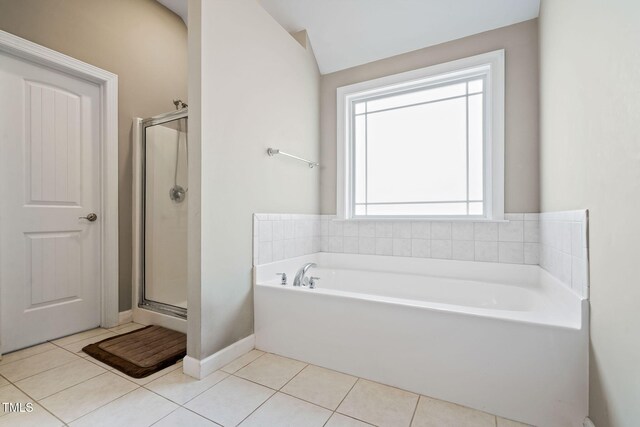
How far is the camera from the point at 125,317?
7.82ft

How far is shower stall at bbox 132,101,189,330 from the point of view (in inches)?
92.0

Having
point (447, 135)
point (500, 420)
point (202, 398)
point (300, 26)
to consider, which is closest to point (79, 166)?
point (202, 398)

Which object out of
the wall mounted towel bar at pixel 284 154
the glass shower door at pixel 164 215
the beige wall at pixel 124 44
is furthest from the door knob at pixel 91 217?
the wall mounted towel bar at pixel 284 154

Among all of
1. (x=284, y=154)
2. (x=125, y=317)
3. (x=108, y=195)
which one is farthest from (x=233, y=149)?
(x=125, y=317)

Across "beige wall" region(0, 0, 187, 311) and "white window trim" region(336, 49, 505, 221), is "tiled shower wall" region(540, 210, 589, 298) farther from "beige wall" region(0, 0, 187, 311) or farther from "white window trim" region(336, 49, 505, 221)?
"beige wall" region(0, 0, 187, 311)

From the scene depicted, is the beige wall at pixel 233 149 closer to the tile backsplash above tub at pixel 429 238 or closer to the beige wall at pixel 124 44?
the tile backsplash above tub at pixel 429 238

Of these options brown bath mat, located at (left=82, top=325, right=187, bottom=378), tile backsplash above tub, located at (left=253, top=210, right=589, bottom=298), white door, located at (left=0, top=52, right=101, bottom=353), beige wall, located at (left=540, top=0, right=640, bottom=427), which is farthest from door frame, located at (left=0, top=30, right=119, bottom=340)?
beige wall, located at (left=540, top=0, right=640, bottom=427)

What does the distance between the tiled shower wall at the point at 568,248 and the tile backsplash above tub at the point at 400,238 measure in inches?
8.8

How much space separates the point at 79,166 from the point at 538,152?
3380mm

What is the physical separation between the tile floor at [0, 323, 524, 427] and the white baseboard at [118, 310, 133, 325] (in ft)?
1.91

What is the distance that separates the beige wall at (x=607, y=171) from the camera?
81 cm

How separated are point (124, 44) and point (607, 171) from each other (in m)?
3.27

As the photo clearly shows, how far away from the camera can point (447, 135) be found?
240 cm

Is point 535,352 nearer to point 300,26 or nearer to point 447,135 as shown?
point 447,135
